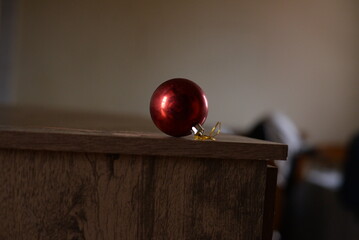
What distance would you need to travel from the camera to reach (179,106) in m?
0.66

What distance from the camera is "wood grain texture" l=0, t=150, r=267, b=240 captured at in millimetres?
594

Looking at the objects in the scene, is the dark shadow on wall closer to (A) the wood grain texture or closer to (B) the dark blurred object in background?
(B) the dark blurred object in background

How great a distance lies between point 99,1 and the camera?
382 centimetres

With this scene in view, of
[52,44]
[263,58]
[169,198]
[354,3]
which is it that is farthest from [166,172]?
[354,3]

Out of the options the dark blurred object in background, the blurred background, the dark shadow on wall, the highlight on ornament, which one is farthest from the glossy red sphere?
Result: the dark shadow on wall

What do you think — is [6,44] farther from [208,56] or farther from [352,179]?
[352,179]

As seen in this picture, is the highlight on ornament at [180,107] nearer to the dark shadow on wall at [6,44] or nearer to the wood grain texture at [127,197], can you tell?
the wood grain texture at [127,197]

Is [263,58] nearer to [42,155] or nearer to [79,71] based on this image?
[79,71]

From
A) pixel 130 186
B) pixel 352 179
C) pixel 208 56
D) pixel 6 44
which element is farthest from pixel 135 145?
pixel 208 56

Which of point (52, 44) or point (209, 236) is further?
point (52, 44)

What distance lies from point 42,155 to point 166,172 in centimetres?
12

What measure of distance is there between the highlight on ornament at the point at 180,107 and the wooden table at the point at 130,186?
0.05m

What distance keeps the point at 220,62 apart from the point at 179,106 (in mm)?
3485

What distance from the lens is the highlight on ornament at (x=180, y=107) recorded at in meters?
0.65
